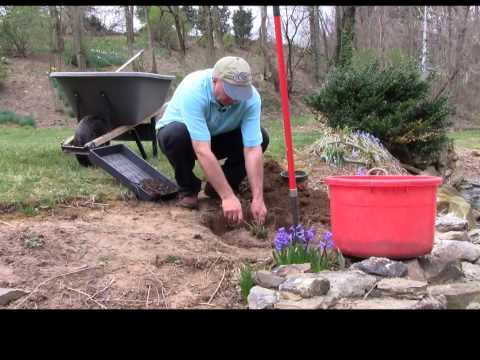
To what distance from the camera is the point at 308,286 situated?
204 centimetres

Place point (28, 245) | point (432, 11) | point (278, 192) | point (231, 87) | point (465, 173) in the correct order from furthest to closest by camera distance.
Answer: point (432, 11), point (465, 173), point (278, 192), point (231, 87), point (28, 245)

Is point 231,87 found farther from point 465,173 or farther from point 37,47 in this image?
point 37,47

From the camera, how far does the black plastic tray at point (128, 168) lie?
153 inches

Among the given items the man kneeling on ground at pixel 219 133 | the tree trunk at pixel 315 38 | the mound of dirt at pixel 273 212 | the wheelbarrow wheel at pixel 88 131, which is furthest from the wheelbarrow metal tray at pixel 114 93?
the tree trunk at pixel 315 38

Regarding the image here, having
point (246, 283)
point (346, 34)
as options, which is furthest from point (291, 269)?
point (346, 34)

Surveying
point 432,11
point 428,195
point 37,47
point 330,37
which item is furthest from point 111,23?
point 428,195

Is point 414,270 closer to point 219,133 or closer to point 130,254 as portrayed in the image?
point 130,254

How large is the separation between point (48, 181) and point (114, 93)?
1385 millimetres

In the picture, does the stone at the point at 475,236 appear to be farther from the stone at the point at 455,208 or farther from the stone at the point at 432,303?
the stone at the point at 432,303

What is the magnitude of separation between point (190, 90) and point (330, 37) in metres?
17.1

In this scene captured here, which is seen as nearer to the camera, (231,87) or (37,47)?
(231,87)

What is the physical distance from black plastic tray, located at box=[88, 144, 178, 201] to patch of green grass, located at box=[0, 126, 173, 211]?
0.11 m

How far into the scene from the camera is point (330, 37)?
763 inches

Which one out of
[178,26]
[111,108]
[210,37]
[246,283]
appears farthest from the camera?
[178,26]
